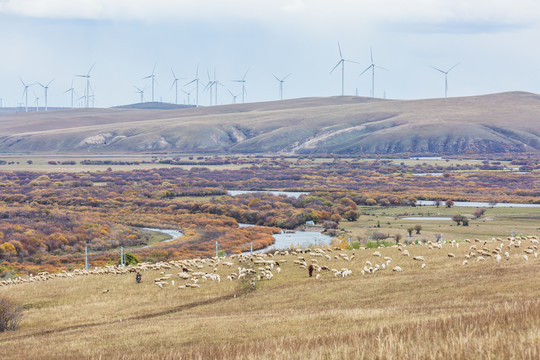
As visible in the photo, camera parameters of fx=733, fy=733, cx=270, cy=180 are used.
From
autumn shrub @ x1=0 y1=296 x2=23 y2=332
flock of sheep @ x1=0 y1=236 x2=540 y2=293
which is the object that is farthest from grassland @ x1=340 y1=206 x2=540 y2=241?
autumn shrub @ x1=0 y1=296 x2=23 y2=332

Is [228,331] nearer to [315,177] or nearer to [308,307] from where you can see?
[308,307]

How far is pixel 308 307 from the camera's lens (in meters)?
24.4

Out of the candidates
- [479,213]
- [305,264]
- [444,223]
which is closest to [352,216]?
[444,223]

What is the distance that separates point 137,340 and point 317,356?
882cm

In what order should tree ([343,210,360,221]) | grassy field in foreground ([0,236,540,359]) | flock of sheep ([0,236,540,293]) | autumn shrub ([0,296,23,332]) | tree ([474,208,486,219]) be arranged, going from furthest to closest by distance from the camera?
tree ([343,210,360,221]) → tree ([474,208,486,219]) → flock of sheep ([0,236,540,293]) → autumn shrub ([0,296,23,332]) → grassy field in foreground ([0,236,540,359])

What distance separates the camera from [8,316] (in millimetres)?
27344

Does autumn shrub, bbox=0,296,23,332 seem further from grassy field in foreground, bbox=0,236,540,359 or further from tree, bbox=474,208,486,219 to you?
tree, bbox=474,208,486,219

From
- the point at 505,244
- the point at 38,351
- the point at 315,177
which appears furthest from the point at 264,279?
the point at 315,177

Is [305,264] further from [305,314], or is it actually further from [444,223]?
[444,223]

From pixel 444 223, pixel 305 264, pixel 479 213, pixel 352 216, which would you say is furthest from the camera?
pixel 352 216

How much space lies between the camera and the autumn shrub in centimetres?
2711

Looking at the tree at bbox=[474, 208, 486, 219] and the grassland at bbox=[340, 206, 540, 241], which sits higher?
the tree at bbox=[474, 208, 486, 219]

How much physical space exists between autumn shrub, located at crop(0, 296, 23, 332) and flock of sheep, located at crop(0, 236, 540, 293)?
701cm

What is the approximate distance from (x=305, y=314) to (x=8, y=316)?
12458mm
